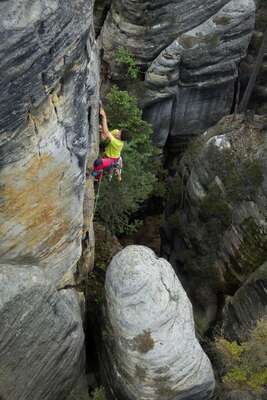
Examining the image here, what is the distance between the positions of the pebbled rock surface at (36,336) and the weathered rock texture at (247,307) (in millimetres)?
5783

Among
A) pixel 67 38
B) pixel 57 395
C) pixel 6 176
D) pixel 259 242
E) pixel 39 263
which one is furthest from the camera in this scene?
pixel 259 242

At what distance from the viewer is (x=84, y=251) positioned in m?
16.4

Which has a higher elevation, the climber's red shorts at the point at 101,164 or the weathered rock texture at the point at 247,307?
the climber's red shorts at the point at 101,164

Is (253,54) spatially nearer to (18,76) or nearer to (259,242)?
(259,242)

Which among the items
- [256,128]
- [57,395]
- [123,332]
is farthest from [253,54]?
[57,395]

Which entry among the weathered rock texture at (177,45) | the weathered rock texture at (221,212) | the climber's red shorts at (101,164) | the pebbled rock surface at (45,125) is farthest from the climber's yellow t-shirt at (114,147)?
the weathered rock texture at (177,45)

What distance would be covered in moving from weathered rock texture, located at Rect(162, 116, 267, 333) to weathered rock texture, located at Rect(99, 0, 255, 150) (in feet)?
12.4

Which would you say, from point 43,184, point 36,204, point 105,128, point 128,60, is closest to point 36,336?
point 36,204

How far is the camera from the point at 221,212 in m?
19.9

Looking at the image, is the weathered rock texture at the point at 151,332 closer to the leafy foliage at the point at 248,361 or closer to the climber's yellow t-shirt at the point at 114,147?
the leafy foliage at the point at 248,361

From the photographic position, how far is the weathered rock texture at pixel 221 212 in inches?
741

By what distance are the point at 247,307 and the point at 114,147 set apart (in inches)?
299

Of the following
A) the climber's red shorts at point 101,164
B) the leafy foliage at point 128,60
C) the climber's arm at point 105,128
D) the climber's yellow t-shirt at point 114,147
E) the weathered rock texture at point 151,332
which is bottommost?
the weathered rock texture at point 151,332

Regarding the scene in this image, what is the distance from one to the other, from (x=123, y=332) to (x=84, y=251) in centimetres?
312
